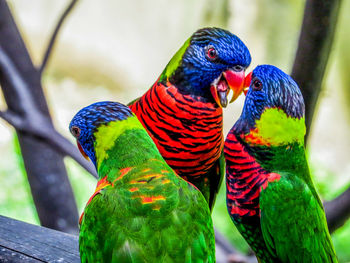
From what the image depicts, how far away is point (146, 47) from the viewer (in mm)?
7227

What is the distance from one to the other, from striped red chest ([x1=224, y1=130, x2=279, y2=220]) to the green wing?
0.03 metres

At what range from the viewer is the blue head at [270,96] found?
123 cm

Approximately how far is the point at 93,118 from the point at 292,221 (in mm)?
651

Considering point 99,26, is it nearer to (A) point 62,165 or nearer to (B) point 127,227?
(A) point 62,165

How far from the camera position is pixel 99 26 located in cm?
718

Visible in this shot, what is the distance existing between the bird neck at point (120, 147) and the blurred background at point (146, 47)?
15.0 feet

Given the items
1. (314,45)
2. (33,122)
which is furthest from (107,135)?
(33,122)

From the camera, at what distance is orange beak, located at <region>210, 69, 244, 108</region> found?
134cm

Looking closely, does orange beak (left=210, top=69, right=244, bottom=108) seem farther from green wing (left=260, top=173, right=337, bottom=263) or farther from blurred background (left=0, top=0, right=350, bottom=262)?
blurred background (left=0, top=0, right=350, bottom=262)

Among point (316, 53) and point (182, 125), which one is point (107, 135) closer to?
point (182, 125)

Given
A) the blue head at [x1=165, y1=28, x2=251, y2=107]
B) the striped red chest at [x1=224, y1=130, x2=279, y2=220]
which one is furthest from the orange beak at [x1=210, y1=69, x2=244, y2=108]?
the striped red chest at [x1=224, y1=130, x2=279, y2=220]

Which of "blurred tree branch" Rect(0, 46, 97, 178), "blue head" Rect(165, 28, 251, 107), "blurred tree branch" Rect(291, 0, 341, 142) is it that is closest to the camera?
"blue head" Rect(165, 28, 251, 107)

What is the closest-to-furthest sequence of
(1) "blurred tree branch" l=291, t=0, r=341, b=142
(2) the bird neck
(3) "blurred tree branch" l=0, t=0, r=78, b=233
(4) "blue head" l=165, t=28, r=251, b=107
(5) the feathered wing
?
1. (5) the feathered wing
2. (2) the bird neck
3. (4) "blue head" l=165, t=28, r=251, b=107
4. (1) "blurred tree branch" l=291, t=0, r=341, b=142
5. (3) "blurred tree branch" l=0, t=0, r=78, b=233

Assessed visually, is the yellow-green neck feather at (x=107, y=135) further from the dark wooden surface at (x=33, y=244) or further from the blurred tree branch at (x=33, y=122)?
the blurred tree branch at (x=33, y=122)
